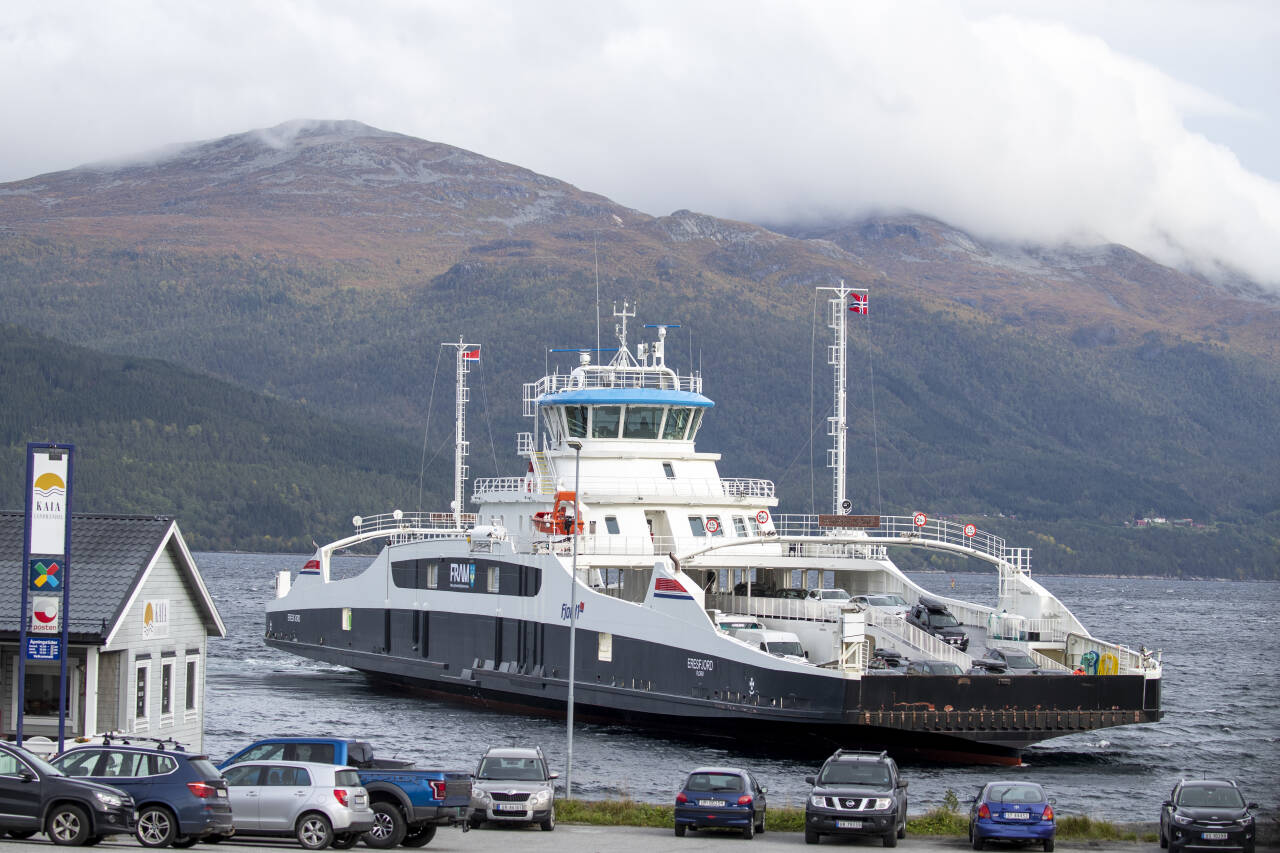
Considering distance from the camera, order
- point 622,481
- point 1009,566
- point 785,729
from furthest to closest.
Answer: point 622,481
point 1009,566
point 785,729

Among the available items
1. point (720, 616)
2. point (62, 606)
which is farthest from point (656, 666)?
point (62, 606)

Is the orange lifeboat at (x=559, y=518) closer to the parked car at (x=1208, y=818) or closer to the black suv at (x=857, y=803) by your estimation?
the black suv at (x=857, y=803)

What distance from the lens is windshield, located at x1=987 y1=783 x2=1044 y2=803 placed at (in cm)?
2986

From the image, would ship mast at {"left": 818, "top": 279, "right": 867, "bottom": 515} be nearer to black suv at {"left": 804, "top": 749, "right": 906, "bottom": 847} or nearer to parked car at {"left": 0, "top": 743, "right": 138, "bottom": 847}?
black suv at {"left": 804, "top": 749, "right": 906, "bottom": 847}

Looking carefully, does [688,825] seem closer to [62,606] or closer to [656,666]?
[62,606]

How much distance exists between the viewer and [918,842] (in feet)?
103

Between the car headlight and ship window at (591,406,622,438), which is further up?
ship window at (591,406,622,438)

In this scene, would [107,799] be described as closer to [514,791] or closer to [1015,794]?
[514,791]

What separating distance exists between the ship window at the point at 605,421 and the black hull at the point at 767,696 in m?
7.60

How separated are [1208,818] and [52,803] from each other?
18217mm

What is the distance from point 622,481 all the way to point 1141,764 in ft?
62.2

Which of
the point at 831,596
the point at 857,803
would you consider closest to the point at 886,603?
the point at 831,596

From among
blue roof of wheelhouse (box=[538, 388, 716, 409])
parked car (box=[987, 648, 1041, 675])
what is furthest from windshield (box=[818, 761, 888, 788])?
blue roof of wheelhouse (box=[538, 388, 716, 409])

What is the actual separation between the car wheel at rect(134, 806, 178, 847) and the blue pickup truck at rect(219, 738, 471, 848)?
3.24 meters
